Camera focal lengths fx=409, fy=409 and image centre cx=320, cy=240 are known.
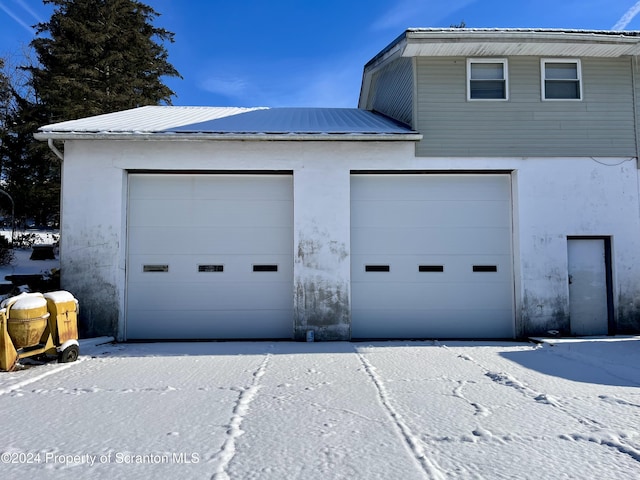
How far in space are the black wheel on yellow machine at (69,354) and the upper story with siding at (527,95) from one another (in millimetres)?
7190

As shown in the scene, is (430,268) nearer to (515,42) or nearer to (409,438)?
(515,42)

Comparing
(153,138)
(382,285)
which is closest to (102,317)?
(153,138)

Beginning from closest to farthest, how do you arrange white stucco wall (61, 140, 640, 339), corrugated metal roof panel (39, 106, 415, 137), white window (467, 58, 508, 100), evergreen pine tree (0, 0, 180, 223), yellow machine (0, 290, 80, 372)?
yellow machine (0, 290, 80, 372) → white stucco wall (61, 140, 640, 339) → corrugated metal roof panel (39, 106, 415, 137) → white window (467, 58, 508, 100) → evergreen pine tree (0, 0, 180, 223)

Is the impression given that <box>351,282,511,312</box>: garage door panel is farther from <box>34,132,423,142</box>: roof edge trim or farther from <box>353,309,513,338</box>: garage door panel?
<box>34,132,423,142</box>: roof edge trim

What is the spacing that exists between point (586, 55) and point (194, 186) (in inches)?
350

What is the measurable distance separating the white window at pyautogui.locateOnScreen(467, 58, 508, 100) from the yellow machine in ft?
28.4

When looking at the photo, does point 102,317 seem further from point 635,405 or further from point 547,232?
point 547,232

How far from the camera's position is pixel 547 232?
847 centimetres

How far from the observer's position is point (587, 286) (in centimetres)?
857

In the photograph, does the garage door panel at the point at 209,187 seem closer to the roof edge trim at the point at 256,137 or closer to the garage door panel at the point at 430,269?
the roof edge trim at the point at 256,137

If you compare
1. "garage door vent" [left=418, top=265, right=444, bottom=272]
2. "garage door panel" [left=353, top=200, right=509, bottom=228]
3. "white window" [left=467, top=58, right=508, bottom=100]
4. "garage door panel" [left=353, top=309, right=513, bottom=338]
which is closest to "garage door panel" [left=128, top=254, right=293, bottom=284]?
"garage door panel" [left=353, top=200, right=509, bottom=228]

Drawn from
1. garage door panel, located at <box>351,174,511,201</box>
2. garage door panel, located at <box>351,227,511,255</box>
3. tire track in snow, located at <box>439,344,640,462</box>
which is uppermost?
garage door panel, located at <box>351,174,511,201</box>

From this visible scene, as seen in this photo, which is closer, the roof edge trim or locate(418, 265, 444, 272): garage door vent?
the roof edge trim

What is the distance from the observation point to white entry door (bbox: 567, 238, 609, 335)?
849 centimetres
